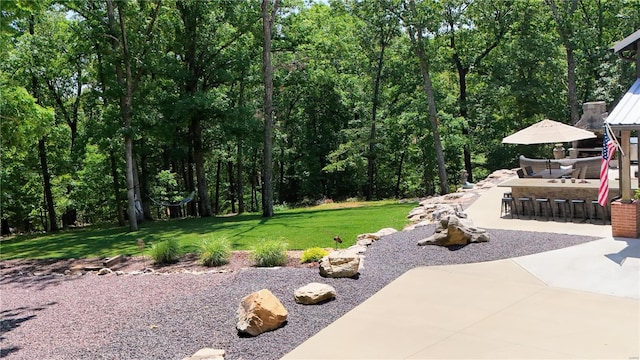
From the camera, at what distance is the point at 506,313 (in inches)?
244

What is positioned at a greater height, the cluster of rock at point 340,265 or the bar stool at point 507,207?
the bar stool at point 507,207

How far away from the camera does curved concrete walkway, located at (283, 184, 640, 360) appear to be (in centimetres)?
524

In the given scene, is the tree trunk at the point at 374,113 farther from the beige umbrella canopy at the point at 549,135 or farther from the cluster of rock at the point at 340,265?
the cluster of rock at the point at 340,265

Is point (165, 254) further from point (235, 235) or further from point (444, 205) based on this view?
point (444, 205)

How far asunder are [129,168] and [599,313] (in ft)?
48.5

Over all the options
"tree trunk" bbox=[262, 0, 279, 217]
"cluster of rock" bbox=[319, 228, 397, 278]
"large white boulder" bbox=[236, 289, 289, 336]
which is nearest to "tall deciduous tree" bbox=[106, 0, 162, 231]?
"tree trunk" bbox=[262, 0, 279, 217]

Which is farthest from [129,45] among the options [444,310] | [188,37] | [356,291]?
[444,310]

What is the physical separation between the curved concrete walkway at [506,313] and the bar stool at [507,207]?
343cm

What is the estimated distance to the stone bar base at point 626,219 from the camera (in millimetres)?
9234

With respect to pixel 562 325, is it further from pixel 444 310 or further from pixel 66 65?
pixel 66 65

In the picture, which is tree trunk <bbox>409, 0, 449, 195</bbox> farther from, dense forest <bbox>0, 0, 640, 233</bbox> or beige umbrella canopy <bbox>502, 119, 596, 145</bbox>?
beige umbrella canopy <bbox>502, 119, 596, 145</bbox>

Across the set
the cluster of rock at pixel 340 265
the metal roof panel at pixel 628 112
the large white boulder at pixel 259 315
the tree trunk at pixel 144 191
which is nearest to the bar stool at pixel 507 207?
the metal roof panel at pixel 628 112

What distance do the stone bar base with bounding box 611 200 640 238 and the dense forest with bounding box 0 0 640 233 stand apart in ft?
36.7

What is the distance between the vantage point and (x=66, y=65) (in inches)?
870
